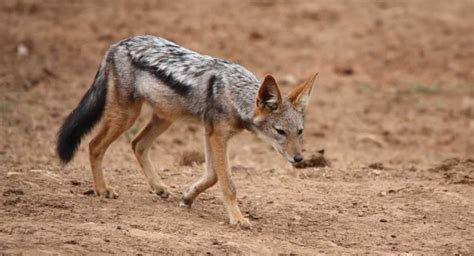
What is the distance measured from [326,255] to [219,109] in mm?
1512

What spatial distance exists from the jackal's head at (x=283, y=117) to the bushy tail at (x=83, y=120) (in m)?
1.55

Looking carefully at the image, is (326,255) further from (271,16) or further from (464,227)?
(271,16)

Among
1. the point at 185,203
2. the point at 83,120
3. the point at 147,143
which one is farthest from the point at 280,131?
the point at 83,120

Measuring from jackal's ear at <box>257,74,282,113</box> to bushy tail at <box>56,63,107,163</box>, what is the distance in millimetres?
1552

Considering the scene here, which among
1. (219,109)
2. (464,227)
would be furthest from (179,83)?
(464,227)

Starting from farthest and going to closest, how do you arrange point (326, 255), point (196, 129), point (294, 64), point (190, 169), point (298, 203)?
1. point (294, 64)
2. point (196, 129)
3. point (190, 169)
4. point (298, 203)
5. point (326, 255)

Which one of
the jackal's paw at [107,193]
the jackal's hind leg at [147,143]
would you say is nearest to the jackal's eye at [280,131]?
the jackal's hind leg at [147,143]

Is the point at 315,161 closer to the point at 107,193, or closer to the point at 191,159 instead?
the point at 191,159

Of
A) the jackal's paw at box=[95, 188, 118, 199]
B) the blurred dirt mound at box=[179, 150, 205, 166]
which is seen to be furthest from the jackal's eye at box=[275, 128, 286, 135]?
the blurred dirt mound at box=[179, 150, 205, 166]

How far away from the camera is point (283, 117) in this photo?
7.48m

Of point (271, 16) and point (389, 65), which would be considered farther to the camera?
point (271, 16)

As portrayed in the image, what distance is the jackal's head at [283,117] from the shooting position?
7426mm

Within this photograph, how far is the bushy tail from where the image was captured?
27.1 ft

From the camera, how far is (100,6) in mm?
17078
